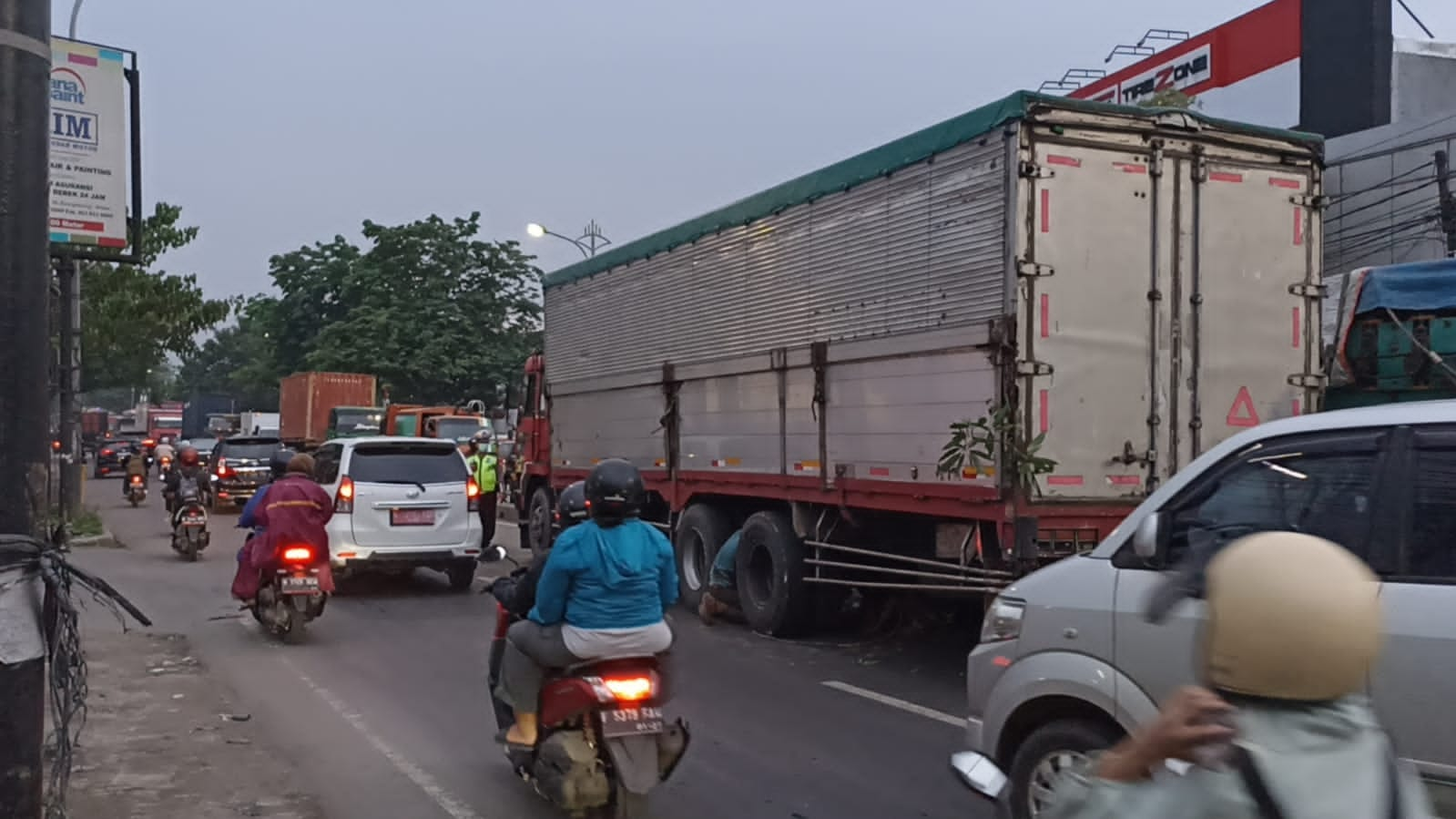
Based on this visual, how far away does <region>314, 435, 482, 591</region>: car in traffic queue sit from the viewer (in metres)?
12.2

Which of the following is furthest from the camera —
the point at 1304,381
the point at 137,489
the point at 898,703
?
the point at 137,489

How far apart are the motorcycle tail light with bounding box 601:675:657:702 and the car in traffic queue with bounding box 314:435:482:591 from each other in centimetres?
737

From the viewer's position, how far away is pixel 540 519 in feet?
52.6

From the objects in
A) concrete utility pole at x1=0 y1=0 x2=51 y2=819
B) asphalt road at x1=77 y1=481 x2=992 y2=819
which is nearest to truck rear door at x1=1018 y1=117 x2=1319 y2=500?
asphalt road at x1=77 y1=481 x2=992 y2=819

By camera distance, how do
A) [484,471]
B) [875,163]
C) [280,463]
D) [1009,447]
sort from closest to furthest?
[1009,447], [875,163], [280,463], [484,471]

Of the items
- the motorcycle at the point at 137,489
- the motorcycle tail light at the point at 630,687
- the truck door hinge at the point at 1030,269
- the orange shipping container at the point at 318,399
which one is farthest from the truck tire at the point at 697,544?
the motorcycle at the point at 137,489

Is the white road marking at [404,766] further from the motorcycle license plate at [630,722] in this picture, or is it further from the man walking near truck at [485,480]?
the man walking near truck at [485,480]

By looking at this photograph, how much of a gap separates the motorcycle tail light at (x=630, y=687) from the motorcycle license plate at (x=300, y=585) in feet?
18.4

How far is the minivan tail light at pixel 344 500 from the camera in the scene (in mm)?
12156

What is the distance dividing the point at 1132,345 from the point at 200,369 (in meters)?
102

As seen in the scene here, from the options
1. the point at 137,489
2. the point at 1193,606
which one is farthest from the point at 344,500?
the point at 137,489

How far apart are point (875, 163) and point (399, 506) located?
603cm

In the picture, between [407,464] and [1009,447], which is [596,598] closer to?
[1009,447]

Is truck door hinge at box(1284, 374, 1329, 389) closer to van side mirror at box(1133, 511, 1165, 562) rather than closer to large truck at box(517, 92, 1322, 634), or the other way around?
large truck at box(517, 92, 1322, 634)
